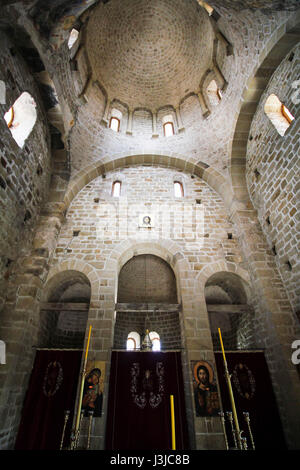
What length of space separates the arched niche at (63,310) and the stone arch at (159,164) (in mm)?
2917

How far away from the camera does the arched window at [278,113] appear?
692 cm

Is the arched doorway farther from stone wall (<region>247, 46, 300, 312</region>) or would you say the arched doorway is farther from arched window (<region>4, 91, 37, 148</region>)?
stone wall (<region>247, 46, 300, 312</region>)

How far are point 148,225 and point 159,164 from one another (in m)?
3.70

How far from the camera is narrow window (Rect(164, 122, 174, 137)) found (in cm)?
1138

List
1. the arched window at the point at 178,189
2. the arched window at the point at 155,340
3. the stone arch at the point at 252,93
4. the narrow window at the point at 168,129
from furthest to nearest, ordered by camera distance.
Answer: the narrow window at the point at 168,129 → the arched window at the point at 155,340 → the arched window at the point at 178,189 → the stone arch at the point at 252,93

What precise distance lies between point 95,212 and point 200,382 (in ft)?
21.3

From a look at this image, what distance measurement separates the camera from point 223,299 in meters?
10.7

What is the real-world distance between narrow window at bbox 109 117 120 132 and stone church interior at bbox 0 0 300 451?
7 cm

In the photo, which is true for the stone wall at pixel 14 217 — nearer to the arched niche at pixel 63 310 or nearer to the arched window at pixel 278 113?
the arched niche at pixel 63 310

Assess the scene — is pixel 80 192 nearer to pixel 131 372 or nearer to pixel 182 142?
pixel 182 142

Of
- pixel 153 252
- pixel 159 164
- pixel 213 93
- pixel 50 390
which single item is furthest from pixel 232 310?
pixel 213 93

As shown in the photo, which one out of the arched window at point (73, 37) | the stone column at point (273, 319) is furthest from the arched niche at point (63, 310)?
the arched window at point (73, 37)

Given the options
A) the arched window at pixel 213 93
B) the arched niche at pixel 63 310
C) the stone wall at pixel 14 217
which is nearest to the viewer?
the stone wall at pixel 14 217

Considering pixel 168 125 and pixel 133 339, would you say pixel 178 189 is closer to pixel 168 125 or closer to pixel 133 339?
pixel 168 125
